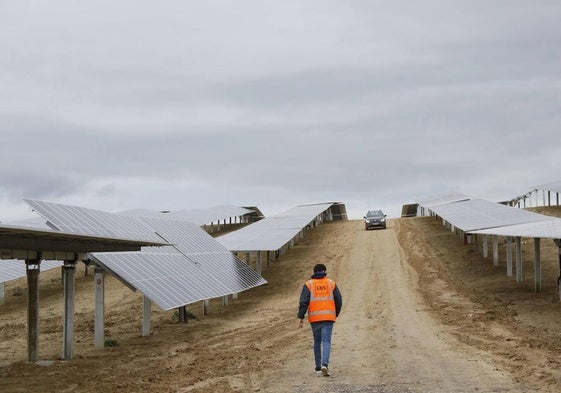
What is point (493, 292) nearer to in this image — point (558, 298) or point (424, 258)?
point (558, 298)

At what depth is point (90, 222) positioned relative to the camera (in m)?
21.5

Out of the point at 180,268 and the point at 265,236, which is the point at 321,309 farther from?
the point at 265,236

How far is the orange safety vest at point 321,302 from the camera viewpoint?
46.4ft

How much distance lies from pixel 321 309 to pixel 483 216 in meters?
26.4

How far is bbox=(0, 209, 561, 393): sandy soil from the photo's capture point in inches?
549

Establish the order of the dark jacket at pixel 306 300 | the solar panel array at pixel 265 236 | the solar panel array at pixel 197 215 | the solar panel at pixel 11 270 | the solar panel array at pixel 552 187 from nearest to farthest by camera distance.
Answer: the dark jacket at pixel 306 300 < the solar panel at pixel 11 270 < the solar panel array at pixel 265 236 < the solar panel array at pixel 197 215 < the solar panel array at pixel 552 187

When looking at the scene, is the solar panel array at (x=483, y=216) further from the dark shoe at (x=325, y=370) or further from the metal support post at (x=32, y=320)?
the metal support post at (x=32, y=320)

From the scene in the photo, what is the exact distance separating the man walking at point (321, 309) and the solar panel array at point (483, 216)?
62.9ft

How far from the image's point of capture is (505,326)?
2162 centimetres

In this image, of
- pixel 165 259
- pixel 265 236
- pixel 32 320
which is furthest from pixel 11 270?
pixel 265 236

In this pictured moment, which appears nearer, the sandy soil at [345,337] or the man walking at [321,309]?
the sandy soil at [345,337]

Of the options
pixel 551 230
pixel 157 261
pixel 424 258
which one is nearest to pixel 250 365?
pixel 157 261

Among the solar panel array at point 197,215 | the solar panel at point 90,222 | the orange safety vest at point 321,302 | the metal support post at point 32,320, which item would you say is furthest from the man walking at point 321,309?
the solar panel array at point 197,215

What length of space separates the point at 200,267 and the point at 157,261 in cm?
344
